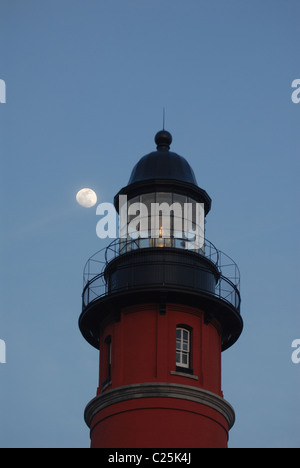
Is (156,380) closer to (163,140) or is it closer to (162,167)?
(162,167)

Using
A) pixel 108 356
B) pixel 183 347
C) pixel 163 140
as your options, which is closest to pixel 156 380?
pixel 183 347

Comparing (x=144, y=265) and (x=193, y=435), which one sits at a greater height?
(x=144, y=265)

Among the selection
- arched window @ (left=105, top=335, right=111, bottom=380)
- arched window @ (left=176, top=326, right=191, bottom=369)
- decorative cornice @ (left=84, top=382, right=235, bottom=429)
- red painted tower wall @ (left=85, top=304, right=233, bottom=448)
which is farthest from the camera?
arched window @ (left=105, top=335, right=111, bottom=380)

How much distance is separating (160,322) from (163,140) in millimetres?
8495

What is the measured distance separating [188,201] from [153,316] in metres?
5.17

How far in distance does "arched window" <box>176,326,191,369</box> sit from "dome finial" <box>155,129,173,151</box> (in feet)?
26.9

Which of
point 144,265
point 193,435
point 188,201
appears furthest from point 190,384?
point 188,201

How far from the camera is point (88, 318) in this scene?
44.9 metres

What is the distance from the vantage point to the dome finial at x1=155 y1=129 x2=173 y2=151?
48.0 meters

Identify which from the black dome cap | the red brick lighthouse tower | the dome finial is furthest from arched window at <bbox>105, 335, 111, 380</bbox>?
the dome finial

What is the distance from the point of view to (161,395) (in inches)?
1642

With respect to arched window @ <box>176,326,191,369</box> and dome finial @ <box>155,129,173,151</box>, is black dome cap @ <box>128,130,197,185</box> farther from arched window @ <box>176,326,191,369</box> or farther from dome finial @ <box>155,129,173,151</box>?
arched window @ <box>176,326,191,369</box>
